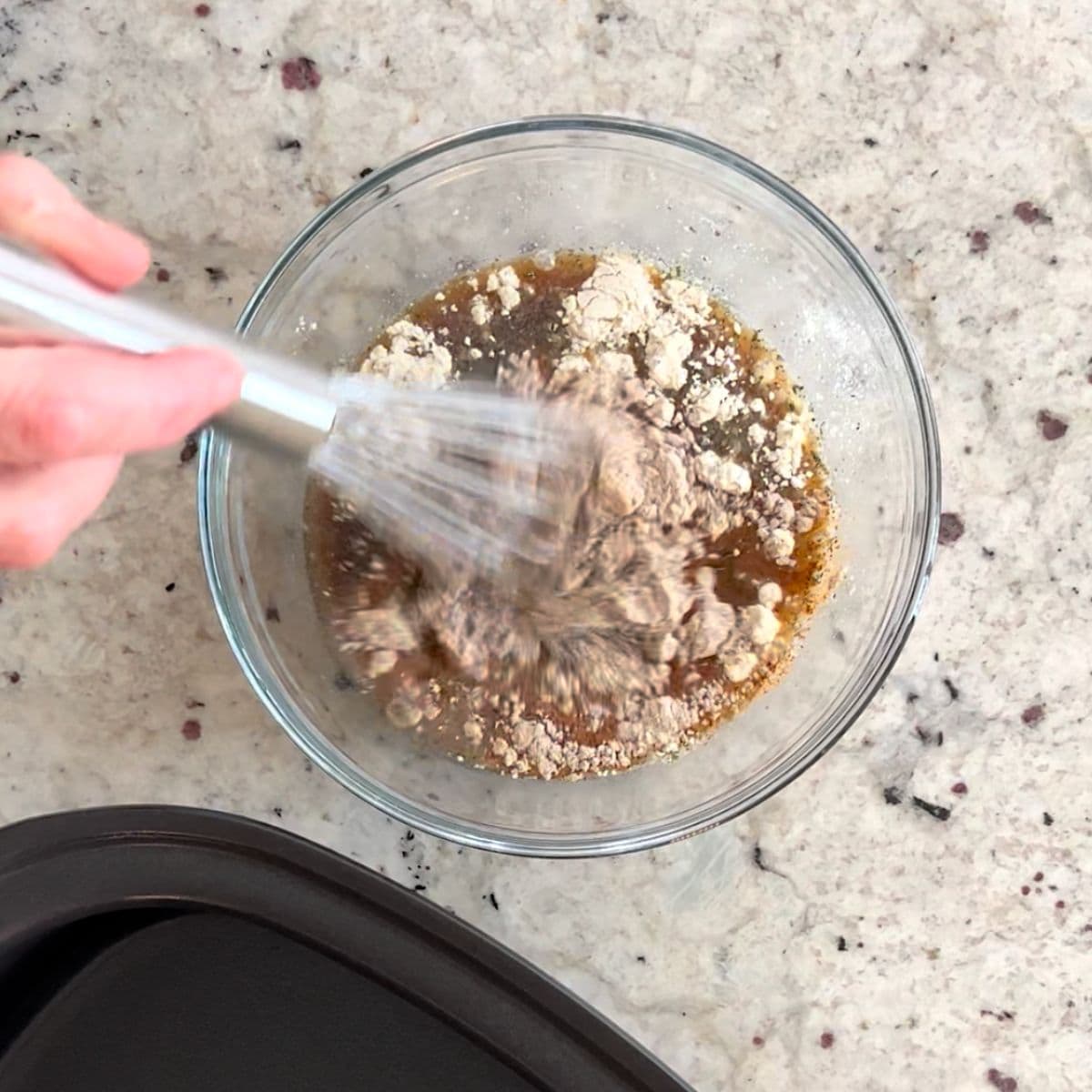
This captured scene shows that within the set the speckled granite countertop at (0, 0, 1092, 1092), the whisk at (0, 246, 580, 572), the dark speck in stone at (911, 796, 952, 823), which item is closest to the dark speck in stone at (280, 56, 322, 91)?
the speckled granite countertop at (0, 0, 1092, 1092)

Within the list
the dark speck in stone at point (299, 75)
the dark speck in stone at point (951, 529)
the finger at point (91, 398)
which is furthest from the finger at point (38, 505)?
the dark speck in stone at point (951, 529)

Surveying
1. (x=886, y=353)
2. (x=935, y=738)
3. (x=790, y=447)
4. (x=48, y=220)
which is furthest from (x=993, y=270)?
(x=48, y=220)

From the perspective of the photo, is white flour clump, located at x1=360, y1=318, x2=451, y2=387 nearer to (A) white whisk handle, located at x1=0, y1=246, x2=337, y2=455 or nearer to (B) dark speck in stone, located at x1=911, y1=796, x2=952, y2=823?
(A) white whisk handle, located at x1=0, y1=246, x2=337, y2=455

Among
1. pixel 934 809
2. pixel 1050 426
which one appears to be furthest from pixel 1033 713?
pixel 1050 426

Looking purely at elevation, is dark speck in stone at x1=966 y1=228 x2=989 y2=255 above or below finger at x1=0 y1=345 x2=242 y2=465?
above

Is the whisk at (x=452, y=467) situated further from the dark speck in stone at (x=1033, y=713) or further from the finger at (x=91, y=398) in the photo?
the dark speck in stone at (x=1033, y=713)

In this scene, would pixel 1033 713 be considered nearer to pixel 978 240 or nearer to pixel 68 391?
pixel 978 240
